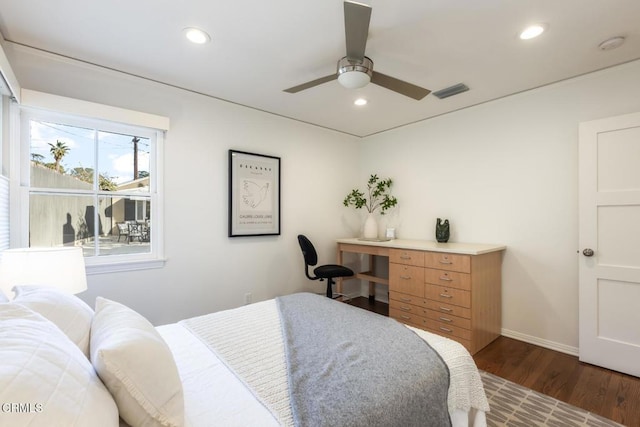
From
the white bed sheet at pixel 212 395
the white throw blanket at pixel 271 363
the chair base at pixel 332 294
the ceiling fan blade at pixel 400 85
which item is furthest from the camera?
the chair base at pixel 332 294

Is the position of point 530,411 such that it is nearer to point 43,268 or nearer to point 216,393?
point 216,393

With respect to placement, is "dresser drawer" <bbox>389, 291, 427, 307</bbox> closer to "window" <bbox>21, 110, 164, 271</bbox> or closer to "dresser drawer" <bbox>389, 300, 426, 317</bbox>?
"dresser drawer" <bbox>389, 300, 426, 317</bbox>

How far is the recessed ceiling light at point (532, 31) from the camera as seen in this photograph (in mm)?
1880

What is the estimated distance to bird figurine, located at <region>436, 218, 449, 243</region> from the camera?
3.34 metres

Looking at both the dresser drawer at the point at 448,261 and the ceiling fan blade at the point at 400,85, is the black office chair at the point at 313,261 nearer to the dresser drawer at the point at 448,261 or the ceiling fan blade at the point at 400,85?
the dresser drawer at the point at 448,261

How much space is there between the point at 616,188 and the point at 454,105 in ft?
5.23

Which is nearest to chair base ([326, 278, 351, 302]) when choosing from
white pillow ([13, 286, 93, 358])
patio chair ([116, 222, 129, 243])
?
patio chair ([116, 222, 129, 243])

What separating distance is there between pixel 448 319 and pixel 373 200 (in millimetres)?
2052

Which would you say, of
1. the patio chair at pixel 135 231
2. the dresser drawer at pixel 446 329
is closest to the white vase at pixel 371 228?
the dresser drawer at pixel 446 329

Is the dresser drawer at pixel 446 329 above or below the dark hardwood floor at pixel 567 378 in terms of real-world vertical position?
above

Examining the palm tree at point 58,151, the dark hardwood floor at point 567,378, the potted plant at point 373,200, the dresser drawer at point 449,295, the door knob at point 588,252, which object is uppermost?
the palm tree at point 58,151

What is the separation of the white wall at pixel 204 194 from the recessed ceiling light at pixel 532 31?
7.92ft

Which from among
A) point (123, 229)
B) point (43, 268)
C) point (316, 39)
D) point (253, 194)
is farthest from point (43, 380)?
point (253, 194)

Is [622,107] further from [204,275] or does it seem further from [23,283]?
[23,283]
